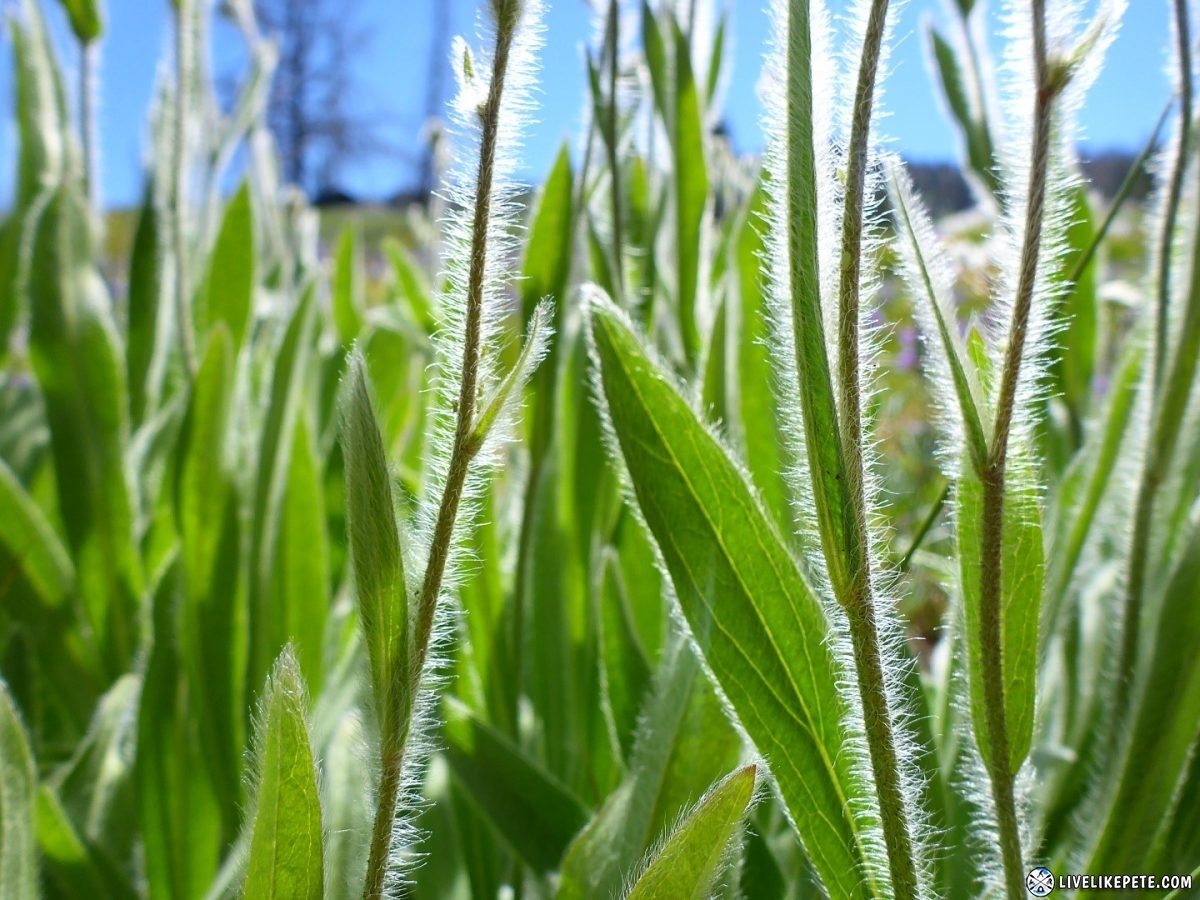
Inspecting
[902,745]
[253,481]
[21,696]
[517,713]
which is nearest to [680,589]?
Result: [902,745]

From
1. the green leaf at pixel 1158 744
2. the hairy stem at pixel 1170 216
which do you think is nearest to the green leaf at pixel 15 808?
the green leaf at pixel 1158 744

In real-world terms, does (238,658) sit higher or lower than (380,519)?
lower

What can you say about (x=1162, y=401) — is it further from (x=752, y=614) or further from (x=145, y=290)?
(x=145, y=290)

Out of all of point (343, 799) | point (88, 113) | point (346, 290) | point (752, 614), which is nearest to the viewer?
point (752, 614)

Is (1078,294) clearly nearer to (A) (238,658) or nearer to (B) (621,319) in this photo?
(B) (621,319)

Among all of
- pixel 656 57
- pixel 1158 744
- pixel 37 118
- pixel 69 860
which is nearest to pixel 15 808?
pixel 69 860

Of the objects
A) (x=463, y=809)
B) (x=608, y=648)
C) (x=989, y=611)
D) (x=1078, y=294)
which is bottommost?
(x=463, y=809)

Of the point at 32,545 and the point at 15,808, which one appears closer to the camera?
the point at 15,808
